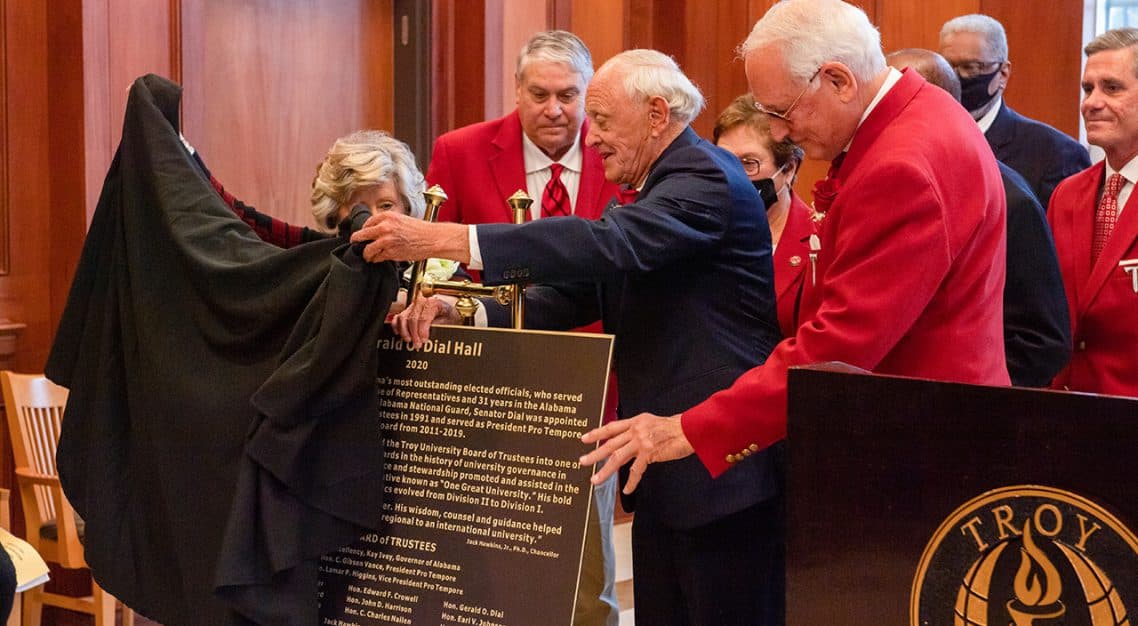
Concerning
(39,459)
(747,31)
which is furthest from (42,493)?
(747,31)

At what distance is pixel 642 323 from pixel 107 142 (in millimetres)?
2551

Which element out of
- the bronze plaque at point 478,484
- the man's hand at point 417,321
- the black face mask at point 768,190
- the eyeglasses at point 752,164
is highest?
the eyeglasses at point 752,164

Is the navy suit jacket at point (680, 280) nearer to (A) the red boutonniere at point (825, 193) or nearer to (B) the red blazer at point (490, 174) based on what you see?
(A) the red boutonniere at point (825, 193)

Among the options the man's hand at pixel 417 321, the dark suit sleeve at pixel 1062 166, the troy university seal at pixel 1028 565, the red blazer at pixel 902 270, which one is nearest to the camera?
the troy university seal at pixel 1028 565

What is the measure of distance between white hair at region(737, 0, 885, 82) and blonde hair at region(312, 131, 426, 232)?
3.80ft

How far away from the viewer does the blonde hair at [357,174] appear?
295cm

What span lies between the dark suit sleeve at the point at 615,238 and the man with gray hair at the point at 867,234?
22 cm

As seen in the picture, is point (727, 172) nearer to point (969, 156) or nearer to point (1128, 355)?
point (969, 156)

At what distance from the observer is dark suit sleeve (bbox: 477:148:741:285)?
7.28 ft

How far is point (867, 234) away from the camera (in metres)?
1.93

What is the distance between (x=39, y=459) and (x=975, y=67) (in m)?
3.44

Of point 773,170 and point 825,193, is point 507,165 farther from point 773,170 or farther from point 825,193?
point 825,193

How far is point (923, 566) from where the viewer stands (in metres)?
1.56

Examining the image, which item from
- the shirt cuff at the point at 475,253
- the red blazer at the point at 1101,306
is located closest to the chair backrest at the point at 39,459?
the shirt cuff at the point at 475,253
